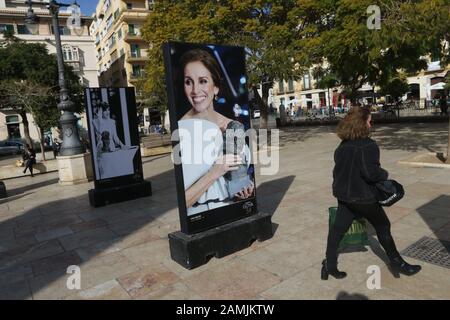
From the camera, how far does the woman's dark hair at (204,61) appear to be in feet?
14.0

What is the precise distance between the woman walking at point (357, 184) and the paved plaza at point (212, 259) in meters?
0.24

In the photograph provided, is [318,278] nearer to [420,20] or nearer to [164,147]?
[420,20]

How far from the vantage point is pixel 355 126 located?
11.7ft

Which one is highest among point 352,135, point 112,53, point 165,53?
point 112,53

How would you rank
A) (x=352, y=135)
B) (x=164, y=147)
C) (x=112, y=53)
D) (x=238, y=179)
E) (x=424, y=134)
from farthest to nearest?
(x=112, y=53) → (x=164, y=147) → (x=424, y=134) → (x=238, y=179) → (x=352, y=135)

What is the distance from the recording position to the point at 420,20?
8195 mm

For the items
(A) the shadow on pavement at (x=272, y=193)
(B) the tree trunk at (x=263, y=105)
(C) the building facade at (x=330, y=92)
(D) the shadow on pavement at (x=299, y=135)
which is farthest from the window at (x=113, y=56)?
(A) the shadow on pavement at (x=272, y=193)

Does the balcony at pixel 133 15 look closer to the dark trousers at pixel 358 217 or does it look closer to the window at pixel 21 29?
the window at pixel 21 29

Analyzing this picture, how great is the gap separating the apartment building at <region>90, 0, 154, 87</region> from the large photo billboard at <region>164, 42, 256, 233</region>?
4426 cm

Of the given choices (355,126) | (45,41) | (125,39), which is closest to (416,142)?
(355,126)

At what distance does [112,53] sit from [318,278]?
5872cm

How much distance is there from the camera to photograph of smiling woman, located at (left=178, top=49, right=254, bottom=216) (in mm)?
4332

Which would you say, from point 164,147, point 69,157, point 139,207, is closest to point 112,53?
point 164,147

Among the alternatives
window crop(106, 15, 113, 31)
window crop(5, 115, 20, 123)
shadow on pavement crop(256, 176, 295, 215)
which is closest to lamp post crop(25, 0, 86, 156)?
shadow on pavement crop(256, 176, 295, 215)
